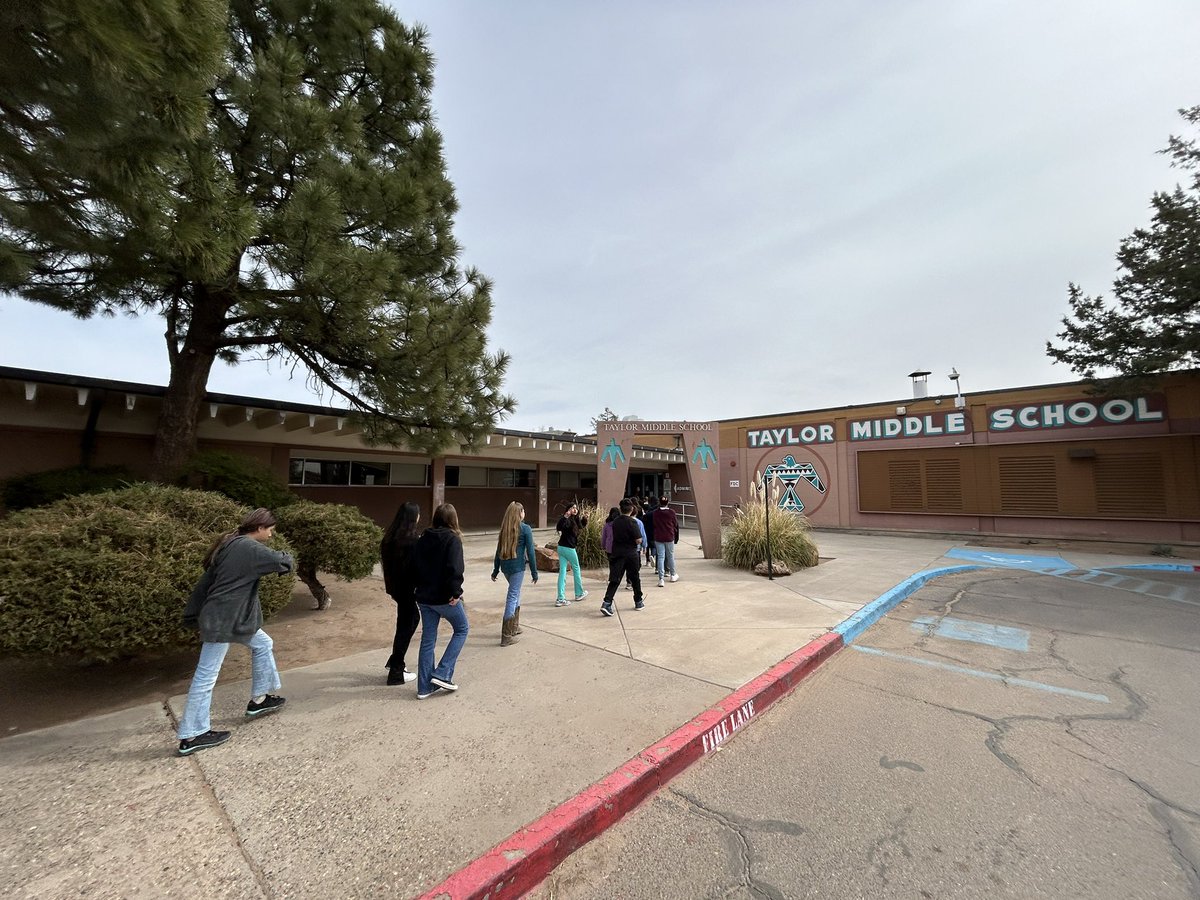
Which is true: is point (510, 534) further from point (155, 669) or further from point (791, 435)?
point (791, 435)

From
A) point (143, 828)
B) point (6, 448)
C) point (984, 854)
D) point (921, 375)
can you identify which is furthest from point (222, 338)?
point (921, 375)

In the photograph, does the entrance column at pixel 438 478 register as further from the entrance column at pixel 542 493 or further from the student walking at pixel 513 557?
the student walking at pixel 513 557

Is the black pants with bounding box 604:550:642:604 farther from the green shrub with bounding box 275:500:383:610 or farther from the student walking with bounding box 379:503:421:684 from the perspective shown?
the green shrub with bounding box 275:500:383:610

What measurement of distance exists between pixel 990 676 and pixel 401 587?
5584 millimetres

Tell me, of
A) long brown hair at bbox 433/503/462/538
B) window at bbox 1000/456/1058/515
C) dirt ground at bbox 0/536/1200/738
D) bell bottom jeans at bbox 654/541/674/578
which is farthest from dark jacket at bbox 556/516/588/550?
window at bbox 1000/456/1058/515

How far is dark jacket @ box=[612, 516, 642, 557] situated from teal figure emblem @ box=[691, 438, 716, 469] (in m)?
6.29

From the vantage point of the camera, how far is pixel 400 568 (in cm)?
433

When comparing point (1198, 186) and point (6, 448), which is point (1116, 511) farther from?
point (6, 448)

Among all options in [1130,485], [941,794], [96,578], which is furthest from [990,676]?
[1130,485]

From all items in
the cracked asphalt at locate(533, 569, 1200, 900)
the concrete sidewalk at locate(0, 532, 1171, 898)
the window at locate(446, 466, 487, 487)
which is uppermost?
the window at locate(446, 466, 487, 487)

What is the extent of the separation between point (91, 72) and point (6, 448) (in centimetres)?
999

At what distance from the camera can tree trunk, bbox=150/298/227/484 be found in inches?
263

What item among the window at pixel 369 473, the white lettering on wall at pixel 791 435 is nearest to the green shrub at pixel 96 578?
the window at pixel 369 473

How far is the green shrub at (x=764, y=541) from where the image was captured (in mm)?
10508
